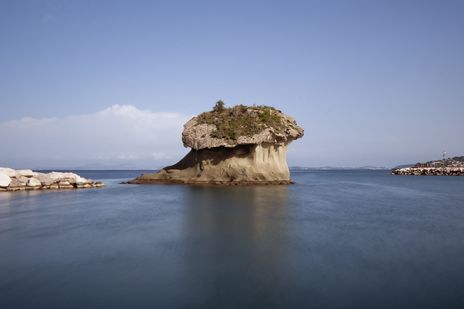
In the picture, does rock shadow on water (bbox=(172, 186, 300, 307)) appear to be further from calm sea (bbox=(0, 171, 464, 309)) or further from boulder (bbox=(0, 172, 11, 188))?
boulder (bbox=(0, 172, 11, 188))

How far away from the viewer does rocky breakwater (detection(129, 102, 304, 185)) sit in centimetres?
5062

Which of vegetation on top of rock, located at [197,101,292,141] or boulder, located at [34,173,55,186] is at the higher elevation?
vegetation on top of rock, located at [197,101,292,141]

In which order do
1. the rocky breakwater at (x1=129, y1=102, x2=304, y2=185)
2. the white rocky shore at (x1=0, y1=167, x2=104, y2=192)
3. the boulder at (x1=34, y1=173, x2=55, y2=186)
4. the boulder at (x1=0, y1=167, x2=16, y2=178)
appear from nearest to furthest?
the white rocky shore at (x1=0, y1=167, x2=104, y2=192) < the boulder at (x1=0, y1=167, x2=16, y2=178) < the boulder at (x1=34, y1=173, x2=55, y2=186) < the rocky breakwater at (x1=129, y1=102, x2=304, y2=185)

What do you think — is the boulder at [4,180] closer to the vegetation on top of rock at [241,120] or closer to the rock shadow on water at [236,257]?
the vegetation on top of rock at [241,120]

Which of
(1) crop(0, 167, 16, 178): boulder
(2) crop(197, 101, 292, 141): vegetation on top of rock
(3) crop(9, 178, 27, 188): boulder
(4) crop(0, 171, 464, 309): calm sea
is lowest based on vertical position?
(4) crop(0, 171, 464, 309): calm sea

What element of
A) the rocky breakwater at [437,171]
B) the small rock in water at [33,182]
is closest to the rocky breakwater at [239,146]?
the small rock in water at [33,182]

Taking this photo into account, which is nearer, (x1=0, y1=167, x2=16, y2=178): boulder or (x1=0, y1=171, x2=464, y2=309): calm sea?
(x1=0, y1=171, x2=464, y2=309): calm sea

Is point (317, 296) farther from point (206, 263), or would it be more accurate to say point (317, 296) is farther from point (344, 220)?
point (344, 220)

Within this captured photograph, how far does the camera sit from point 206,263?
13.1 meters

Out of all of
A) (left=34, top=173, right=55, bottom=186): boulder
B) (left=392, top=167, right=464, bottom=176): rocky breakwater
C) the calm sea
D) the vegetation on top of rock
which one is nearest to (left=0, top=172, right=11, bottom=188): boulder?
(left=34, top=173, right=55, bottom=186): boulder

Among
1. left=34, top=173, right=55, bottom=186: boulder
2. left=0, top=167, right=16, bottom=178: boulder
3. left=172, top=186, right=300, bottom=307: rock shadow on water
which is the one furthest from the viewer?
left=34, top=173, right=55, bottom=186: boulder

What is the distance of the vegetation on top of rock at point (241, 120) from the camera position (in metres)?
50.8

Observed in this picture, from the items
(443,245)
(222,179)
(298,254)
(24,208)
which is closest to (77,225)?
(24,208)

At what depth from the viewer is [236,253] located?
1431 cm
